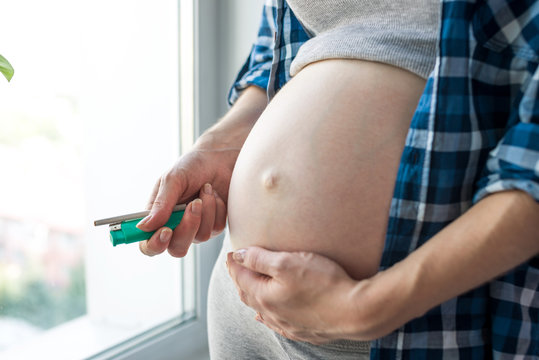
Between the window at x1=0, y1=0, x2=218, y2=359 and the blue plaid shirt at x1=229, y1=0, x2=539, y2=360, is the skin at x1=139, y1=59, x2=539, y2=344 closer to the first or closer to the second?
the blue plaid shirt at x1=229, y1=0, x2=539, y2=360

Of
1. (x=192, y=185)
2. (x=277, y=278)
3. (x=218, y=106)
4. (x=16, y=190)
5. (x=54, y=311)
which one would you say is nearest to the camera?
(x=277, y=278)

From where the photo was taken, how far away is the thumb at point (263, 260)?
0.54 meters

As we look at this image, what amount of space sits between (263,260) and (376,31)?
31 centimetres

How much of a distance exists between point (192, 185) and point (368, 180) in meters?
0.32

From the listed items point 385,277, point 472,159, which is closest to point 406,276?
point 385,277

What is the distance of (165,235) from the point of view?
68 cm

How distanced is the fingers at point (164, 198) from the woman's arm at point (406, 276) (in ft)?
0.65

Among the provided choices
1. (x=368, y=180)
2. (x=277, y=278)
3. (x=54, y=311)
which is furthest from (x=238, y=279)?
(x=54, y=311)

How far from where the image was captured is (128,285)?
1440 mm

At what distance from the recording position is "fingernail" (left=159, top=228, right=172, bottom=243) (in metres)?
0.68

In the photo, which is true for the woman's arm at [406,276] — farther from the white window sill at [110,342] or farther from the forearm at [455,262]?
the white window sill at [110,342]

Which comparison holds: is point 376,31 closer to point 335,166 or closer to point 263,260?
point 335,166

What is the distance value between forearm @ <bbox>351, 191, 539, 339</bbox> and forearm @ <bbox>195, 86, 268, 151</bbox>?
396 mm

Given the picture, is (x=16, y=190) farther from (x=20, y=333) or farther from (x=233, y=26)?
(x=233, y=26)
